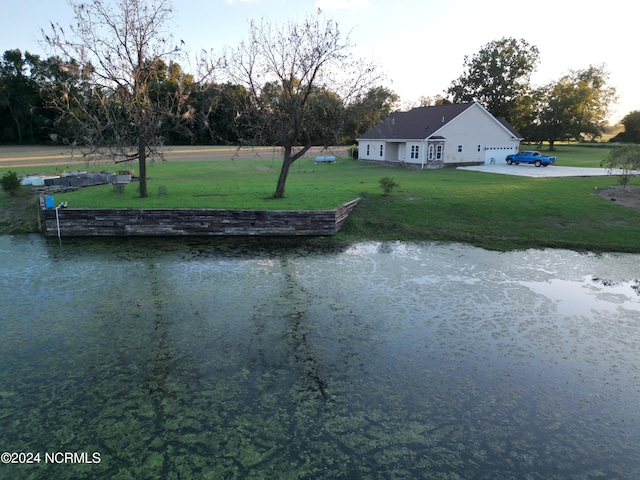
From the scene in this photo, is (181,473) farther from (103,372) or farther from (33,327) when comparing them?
(33,327)

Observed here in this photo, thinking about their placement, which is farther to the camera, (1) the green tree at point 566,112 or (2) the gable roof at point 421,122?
(1) the green tree at point 566,112

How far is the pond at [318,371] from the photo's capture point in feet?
15.7

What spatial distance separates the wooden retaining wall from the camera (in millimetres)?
14258

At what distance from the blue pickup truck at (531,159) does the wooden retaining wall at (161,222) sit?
29878 millimetres

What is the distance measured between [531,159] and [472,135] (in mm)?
5432

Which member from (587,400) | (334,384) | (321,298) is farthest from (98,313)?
(587,400)

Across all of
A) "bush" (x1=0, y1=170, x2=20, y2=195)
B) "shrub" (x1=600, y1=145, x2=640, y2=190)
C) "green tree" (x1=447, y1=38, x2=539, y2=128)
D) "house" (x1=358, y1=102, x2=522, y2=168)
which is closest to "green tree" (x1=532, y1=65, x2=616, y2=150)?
"green tree" (x1=447, y1=38, x2=539, y2=128)

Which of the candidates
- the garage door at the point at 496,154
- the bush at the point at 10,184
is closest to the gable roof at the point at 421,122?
the garage door at the point at 496,154

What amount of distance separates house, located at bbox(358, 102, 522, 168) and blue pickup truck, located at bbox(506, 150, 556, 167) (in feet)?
3.36

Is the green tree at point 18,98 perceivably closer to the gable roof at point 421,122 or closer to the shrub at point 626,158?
the gable roof at point 421,122

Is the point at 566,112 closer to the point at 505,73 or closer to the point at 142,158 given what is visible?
the point at 505,73

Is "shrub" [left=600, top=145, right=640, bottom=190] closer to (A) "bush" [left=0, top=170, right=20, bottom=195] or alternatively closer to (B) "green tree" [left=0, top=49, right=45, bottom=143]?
(A) "bush" [left=0, top=170, right=20, bottom=195]

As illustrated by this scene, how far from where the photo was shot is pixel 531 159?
37531 mm

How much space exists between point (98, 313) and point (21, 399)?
111 inches
